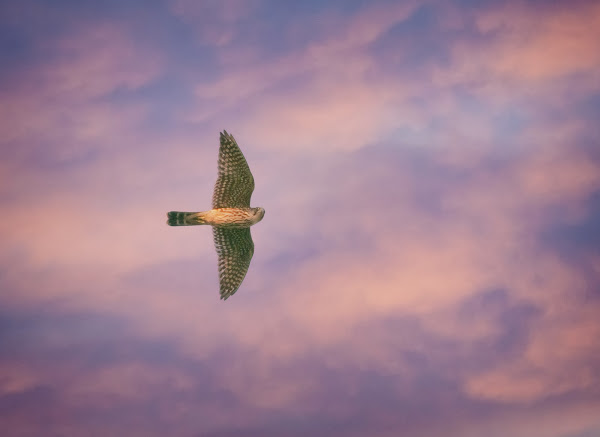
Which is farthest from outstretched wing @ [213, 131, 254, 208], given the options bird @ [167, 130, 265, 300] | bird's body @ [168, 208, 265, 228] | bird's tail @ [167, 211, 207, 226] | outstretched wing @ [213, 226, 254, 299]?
outstretched wing @ [213, 226, 254, 299]

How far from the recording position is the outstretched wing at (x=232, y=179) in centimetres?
2075

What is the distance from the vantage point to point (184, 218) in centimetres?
2100

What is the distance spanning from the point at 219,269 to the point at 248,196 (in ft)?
9.89

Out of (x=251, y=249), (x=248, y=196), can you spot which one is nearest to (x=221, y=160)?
(x=248, y=196)

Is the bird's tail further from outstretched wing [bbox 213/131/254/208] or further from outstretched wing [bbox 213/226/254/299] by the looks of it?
outstretched wing [bbox 213/226/254/299]

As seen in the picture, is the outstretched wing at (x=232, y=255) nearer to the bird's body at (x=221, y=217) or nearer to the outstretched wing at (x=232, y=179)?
the bird's body at (x=221, y=217)

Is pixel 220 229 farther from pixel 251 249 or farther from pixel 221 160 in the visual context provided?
pixel 221 160

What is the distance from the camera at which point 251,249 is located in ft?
76.3

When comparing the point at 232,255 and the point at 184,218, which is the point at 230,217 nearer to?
the point at 184,218

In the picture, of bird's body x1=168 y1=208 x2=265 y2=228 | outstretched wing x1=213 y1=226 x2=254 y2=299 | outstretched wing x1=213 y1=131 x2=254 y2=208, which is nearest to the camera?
outstretched wing x1=213 y1=131 x2=254 y2=208

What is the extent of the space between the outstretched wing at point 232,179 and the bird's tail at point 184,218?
0.71 m

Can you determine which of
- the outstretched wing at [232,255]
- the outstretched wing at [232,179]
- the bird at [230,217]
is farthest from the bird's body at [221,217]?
the outstretched wing at [232,255]

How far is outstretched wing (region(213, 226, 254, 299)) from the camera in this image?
22375 millimetres

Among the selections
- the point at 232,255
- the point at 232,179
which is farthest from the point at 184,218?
the point at 232,255
